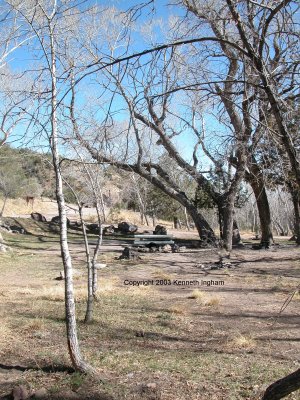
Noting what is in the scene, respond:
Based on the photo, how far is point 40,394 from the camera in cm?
407

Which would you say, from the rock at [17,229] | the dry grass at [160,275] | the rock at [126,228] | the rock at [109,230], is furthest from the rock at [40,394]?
the rock at [126,228]

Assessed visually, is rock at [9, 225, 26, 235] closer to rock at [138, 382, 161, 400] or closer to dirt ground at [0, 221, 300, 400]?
dirt ground at [0, 221, 300, 400]

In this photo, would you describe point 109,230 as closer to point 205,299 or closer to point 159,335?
point 205,299

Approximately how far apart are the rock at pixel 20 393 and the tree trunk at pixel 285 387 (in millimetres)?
2465

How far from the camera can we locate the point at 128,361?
4996 mm

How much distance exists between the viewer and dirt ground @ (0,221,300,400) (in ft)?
14.0

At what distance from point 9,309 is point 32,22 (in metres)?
5.43

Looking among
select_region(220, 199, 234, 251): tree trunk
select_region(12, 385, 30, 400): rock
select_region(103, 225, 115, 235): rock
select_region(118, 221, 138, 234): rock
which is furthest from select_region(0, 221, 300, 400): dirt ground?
select_region(118, 221, 138, 234): rock

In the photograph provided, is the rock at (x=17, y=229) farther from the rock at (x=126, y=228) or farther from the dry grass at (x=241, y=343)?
the dry grass at (x=241, y=343)

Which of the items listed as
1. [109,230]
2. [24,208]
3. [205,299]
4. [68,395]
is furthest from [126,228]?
[68,395]

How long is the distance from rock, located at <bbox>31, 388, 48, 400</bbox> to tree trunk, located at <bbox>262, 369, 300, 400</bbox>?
2.38m

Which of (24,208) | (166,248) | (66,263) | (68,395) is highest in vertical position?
(24,208)

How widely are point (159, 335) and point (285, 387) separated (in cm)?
406

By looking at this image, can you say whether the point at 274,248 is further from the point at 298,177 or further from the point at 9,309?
the point at 298,177
